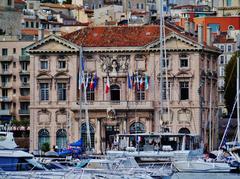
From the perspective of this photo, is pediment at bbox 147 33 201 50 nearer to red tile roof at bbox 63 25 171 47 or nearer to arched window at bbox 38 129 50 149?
red tile roof at bbox 63 25 171 47

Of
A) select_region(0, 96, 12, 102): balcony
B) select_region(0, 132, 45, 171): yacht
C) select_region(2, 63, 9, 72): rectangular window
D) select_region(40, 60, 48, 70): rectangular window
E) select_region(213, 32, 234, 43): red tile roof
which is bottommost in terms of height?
select_region(0, 132, 45, 171): yacht

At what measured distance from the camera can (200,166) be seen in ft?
237

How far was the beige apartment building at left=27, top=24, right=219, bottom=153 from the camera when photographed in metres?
109

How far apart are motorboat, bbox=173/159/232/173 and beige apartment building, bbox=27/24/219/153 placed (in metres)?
33.5

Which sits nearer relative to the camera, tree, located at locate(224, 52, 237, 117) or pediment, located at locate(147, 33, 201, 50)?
pediment, located at locate(147, 33, 201, 50)

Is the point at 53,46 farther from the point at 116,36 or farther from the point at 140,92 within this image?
the point at 140,92

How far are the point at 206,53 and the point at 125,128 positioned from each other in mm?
8459

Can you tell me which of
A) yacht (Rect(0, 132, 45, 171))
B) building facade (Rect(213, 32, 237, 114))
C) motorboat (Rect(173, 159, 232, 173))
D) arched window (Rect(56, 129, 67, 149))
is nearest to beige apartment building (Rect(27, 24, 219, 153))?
arched window (Rect(56, 129, 67, 149))

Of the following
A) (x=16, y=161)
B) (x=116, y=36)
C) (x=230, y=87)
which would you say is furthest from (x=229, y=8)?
(x=16, y=161)

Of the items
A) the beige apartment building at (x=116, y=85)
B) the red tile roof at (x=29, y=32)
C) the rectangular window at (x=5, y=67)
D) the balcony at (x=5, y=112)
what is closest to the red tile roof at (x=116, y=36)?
the beige apartment building at (x=116, y=85)

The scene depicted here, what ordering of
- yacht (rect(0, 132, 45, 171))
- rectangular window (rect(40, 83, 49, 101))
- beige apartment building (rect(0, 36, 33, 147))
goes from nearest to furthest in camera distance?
yacht (rect(0, 132, 45, 171)), rectangular window (rect(40, 83, 49, 101)), beige apartment building (rect(0, 36, 33, 147))

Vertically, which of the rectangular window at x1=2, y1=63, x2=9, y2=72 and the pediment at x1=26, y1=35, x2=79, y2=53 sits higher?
Result: the pediment at x1=26, y1=35, x2=79, y2=53

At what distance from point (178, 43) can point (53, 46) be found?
30.8 ft

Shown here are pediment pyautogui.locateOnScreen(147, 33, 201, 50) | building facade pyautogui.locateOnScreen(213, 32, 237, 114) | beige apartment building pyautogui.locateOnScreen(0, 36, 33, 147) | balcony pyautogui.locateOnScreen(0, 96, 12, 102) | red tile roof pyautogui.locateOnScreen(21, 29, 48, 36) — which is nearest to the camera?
pediment pyautogui.locateOnScreen(147, 33, 201, 50)
